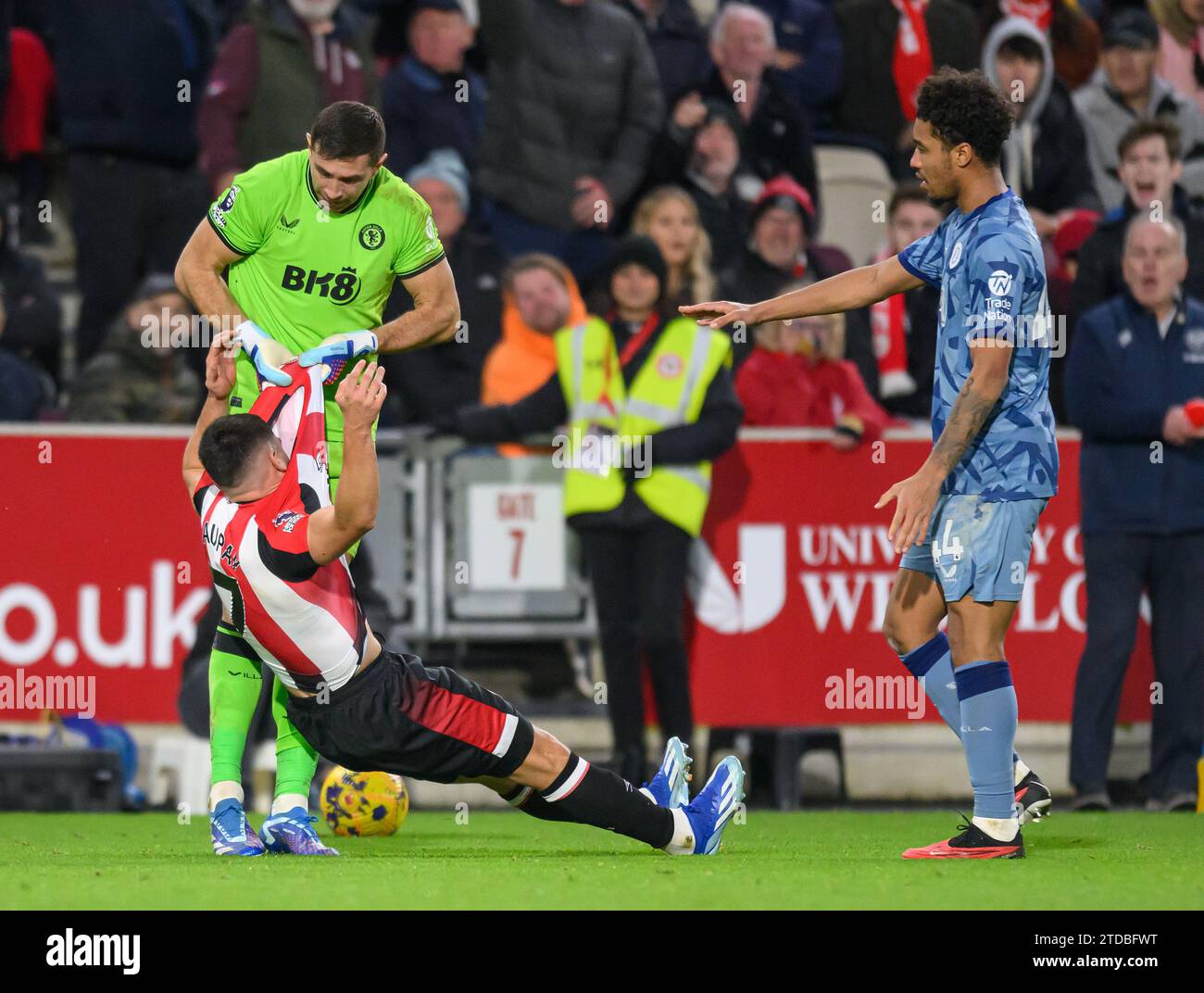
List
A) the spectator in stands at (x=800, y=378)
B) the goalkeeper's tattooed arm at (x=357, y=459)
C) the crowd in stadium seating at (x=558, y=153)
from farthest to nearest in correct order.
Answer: the crowd in stadium seating at (x=558, y=153), the spectator in stands at (x=800, y=378), the goalkeeper's tattooed arm at (x=357, y=459)

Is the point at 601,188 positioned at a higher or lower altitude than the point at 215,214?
higher

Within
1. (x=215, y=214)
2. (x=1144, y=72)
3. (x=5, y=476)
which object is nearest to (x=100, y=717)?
(x=5, y=476)

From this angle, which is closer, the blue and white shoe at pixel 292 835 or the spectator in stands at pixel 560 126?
the blue and white shoe at pixel 292 835

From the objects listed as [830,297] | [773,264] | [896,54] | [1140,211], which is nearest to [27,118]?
[773,264]

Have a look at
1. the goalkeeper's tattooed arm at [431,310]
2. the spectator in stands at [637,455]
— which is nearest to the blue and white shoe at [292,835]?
the goalkeeper's tattooed arm at [431,310]

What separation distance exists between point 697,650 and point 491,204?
2813 millimetres

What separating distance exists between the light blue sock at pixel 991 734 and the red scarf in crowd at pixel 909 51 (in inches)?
251

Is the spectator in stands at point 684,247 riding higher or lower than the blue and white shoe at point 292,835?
higher

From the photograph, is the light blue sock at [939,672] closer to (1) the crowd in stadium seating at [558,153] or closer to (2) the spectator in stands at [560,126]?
(1) the crowd in stadium seating at [558,153]

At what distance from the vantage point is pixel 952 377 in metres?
6.39

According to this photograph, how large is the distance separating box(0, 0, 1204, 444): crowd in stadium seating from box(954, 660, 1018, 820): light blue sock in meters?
3.83

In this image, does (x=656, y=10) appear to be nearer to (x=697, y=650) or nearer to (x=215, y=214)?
(x=697, y=650)

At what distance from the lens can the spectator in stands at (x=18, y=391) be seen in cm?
1014

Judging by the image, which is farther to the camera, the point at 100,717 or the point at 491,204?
the point at 491,204
